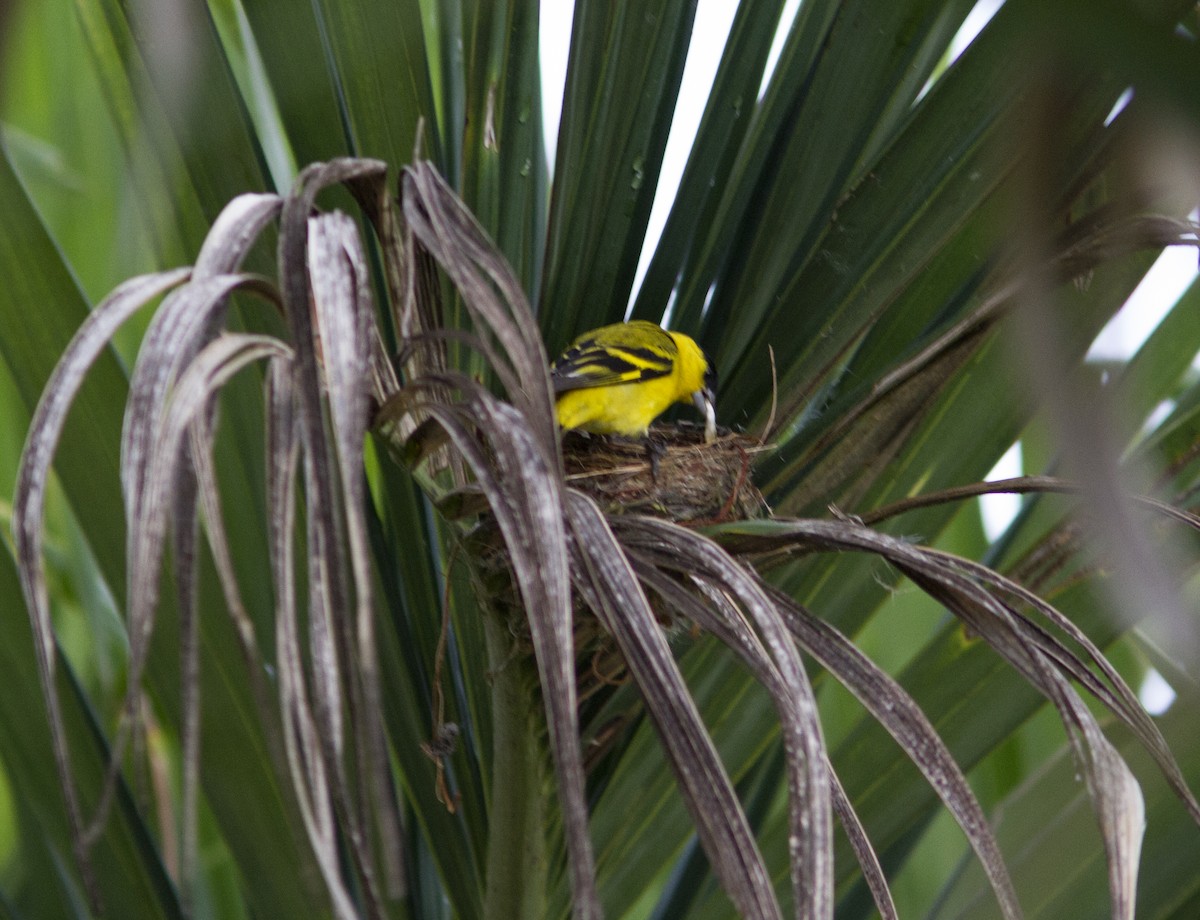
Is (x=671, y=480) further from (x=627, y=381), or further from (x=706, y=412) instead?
(x=627, y=381)

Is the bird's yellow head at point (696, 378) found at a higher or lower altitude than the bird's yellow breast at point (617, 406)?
higher

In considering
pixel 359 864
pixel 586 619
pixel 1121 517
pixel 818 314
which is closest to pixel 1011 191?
pixel 1121 517

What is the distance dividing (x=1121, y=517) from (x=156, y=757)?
73.1 inches

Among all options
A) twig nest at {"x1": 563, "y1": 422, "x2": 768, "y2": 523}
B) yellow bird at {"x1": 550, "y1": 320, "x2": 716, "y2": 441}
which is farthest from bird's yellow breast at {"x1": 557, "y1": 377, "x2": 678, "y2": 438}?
twig nest at {"x1": 563, "y1": 422, "x2": 768, "y2": 523}

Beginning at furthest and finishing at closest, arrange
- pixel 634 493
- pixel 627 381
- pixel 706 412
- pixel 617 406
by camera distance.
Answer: pixel 617 406
pixel 627 381
pixel 706 412
pixel 634 493

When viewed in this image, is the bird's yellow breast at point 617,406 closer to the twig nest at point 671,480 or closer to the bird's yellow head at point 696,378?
Result: the bird's yellow head at point 696,378

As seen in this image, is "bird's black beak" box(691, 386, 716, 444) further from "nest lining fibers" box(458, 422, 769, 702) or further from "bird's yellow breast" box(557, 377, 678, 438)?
"bird's yellow breast" box(557, 377, 678, 438)

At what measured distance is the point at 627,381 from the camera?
250 centimetres

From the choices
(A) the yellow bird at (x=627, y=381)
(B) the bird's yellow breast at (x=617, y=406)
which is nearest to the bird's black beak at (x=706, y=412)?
(A) the yellow bird at (x=627, y=381)

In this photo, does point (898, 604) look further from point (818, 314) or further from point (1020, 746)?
point (818, 314)

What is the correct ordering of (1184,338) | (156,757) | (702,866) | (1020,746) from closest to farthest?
(702,866) < (1184,338) < (156,757) < (1020,746)

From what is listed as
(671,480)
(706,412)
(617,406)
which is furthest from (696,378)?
(617,406)

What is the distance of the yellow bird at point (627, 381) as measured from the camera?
75.2 inches

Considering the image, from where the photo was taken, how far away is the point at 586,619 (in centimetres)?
109
